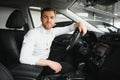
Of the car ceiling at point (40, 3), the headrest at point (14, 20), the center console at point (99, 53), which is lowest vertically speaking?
the center console at point (99, 53)

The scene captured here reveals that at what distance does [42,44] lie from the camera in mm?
3246

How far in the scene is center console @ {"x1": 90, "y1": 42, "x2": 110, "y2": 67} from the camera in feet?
11.3

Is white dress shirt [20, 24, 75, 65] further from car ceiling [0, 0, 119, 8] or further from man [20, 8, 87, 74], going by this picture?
car ceiling [0, 0, 119, 8]

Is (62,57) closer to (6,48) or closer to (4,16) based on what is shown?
(6,48)

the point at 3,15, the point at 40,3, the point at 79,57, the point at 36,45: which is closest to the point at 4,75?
the point at 36,45

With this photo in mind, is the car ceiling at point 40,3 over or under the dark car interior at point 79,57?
over

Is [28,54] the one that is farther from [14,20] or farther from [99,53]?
[99,53]

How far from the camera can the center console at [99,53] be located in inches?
135

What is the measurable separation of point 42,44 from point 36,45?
0.08m

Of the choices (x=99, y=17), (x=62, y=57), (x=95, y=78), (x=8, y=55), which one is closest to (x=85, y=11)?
(x=99, y=17)

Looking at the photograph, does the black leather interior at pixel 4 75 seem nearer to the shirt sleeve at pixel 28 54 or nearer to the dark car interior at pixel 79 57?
the dark car interior at pixel 79 57

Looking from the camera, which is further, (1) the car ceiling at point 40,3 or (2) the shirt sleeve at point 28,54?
(1) the car ceiling at point 40,3

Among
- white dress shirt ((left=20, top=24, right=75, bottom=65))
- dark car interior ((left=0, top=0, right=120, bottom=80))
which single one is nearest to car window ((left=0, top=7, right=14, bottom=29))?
dark car interior ((left=0, top=0, right=120, bottom=80))

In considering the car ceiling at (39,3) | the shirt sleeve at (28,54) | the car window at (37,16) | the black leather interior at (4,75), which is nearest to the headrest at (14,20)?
the shirt sleeve at (28,54)
